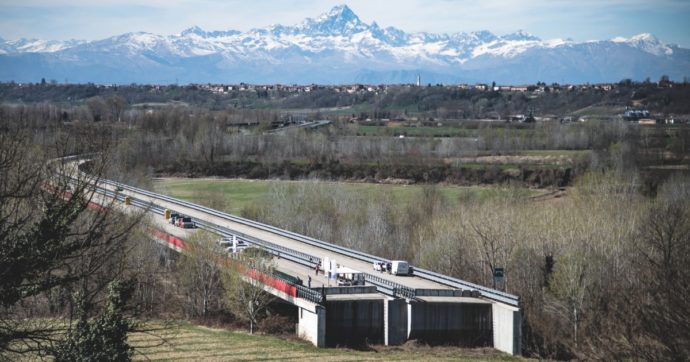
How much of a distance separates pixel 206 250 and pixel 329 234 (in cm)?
1987

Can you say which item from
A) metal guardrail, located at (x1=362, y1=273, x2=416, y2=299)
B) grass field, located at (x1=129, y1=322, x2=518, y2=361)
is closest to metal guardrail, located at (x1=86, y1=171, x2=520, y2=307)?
metal guardrail, located at (x1=362, y1=273, x2=416, y2=299)

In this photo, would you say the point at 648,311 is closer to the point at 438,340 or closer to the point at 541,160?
the point at 438,340

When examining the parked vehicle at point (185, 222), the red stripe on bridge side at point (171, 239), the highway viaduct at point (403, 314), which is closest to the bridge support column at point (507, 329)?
the highway viaduct at point (403, 314)

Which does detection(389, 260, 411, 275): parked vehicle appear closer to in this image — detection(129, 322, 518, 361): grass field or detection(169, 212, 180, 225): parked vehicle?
detection(129, 322, 518, 361): grass field

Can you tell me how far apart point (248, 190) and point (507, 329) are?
69281mm

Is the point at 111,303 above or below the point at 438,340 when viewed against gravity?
above

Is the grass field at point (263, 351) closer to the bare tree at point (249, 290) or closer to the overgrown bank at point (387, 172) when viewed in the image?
the bare tree at point (249, 290)

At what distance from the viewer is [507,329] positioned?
1460 inches

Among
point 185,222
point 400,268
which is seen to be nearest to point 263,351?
point 400,268

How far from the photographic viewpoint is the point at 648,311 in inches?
778

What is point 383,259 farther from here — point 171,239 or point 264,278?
point 171,239

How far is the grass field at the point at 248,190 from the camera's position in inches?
3467

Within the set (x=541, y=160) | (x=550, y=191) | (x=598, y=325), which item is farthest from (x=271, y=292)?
(x=541, y=160)

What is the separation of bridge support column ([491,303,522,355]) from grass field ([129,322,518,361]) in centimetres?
53
